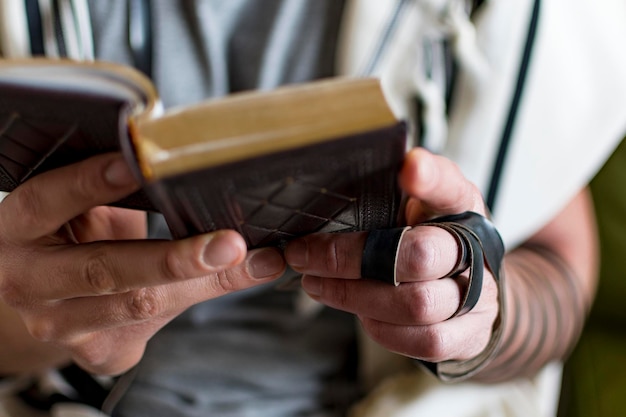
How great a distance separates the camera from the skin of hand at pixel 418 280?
0.35m

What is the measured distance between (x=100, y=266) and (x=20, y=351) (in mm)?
245

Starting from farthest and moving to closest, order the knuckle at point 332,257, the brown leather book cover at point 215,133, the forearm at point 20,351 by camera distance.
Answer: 1. the forearm at point 20,351
2. the knuckle at point 332,257
3. the brown leather book cover at point 215,133

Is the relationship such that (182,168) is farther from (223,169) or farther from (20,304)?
(20,304)

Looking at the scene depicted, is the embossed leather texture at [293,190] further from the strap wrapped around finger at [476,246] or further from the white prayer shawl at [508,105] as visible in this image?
the white prayer shawl at [508,105]

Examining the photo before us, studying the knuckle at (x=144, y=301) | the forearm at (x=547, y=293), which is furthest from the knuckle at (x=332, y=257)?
the forearm at (x=547, y=293)

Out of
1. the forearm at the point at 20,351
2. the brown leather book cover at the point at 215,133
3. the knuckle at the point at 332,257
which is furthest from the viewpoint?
the forearm at the point at 20,351

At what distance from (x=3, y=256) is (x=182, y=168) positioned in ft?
0.63

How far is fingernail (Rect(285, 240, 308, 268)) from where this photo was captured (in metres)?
0.37

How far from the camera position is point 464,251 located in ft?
→ 1.22

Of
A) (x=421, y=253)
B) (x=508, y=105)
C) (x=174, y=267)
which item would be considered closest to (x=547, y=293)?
(x=508, y=105)

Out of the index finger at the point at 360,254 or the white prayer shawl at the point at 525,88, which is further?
the white prayer shawl at the point at 525,88

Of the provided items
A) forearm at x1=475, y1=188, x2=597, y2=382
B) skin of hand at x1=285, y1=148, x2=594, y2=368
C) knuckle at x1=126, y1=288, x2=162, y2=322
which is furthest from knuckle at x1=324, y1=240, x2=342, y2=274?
forearm at x1=475, y1=188, x2=597, y2=382

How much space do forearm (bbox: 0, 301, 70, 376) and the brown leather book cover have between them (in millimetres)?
258

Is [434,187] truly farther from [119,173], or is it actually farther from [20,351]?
[20,351]
